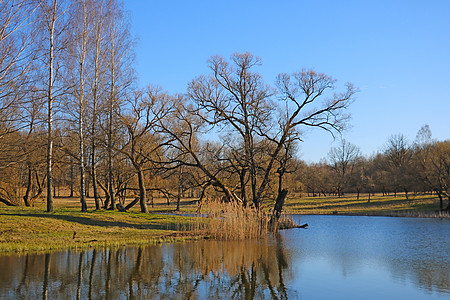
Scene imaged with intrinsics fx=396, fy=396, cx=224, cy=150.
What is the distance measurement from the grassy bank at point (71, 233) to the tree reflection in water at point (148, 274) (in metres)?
1.16

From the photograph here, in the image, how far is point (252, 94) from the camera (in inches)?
955

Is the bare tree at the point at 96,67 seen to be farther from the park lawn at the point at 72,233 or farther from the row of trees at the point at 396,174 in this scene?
the row of trees at the point at 396,174

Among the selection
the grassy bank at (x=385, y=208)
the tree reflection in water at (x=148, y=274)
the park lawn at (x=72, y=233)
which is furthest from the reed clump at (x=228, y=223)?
the grassy bank at (x=385, y=208)

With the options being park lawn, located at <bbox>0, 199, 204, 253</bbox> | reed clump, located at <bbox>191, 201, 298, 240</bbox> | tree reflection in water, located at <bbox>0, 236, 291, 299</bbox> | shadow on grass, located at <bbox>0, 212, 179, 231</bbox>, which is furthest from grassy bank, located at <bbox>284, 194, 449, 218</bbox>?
tree reflection in water, located at <bbox>0, 236, 291, 299</bbox>

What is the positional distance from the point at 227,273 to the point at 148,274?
2.03 meters

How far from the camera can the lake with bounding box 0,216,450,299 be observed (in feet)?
26.9

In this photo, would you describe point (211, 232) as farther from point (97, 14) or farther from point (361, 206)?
point (361, 206)

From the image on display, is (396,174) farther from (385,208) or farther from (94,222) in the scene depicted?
(94,222)

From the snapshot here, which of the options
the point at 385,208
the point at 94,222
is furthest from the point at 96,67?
the point at 385,208

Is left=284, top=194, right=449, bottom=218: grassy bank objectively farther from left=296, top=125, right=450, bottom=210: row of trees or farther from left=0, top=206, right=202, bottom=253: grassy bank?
left=0, top=206, right=202, bottom=253: grassy bank

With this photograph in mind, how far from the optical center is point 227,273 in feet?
33.8

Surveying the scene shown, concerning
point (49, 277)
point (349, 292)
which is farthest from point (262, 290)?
point (49, 277)

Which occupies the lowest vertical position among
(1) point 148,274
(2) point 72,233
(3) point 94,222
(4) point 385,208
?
(4) point 385,208

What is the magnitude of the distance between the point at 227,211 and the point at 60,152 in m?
15.2
